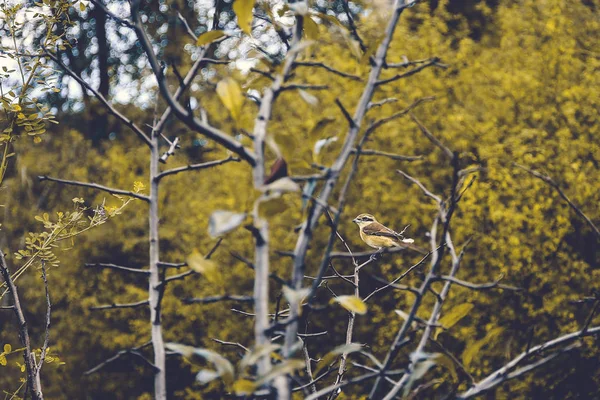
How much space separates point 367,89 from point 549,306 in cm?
790

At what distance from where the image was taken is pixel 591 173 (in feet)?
28.2

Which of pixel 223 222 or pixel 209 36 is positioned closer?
pixel 223 222

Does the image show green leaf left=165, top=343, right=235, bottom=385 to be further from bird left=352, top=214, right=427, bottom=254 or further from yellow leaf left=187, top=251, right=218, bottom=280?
bird left=352, top=214, right=427, bottom=254

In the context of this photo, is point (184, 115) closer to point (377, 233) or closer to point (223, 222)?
point (223, 222)

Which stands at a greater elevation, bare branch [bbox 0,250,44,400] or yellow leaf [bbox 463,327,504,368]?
yellow leaf [bbox 463,327,504,368]

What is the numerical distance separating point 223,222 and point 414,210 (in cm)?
838

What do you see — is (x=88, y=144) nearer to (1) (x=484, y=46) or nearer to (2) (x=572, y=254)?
(1) (x=484, y=46)

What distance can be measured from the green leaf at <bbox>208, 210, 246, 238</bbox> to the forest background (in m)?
5.74

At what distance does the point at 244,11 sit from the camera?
122 cm

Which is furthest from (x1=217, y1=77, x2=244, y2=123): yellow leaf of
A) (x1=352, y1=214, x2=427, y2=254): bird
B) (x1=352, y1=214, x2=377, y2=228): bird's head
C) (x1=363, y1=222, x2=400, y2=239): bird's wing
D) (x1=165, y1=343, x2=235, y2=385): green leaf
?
(x1=352, y1=214, x2=377, y2=228): bird's head

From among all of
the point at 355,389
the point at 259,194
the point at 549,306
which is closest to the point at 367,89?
A: the point at 259,194

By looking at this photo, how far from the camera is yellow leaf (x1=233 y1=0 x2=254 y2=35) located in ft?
3.96

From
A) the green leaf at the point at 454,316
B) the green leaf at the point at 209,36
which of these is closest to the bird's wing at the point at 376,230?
the green leaf at the point at 454,316

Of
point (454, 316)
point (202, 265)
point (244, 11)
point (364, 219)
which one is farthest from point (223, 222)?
point (364, 219)
